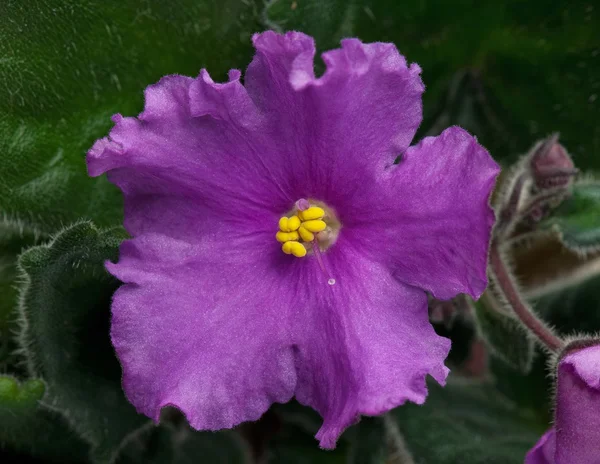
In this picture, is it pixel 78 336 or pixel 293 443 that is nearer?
pixel 78 336

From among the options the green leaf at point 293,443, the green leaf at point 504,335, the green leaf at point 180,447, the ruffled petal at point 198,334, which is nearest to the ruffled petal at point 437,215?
the ruffled petal at point 198,334

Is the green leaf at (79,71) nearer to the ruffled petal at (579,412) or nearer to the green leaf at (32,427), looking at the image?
the green leaf at (32,427)

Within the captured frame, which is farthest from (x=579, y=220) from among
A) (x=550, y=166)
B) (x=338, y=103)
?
(x=338, y=103)

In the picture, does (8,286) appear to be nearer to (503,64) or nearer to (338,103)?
(338,103)

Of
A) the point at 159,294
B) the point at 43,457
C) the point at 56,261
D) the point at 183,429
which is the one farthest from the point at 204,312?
the point at 183,429

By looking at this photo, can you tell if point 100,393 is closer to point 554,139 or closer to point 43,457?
point 43,457
